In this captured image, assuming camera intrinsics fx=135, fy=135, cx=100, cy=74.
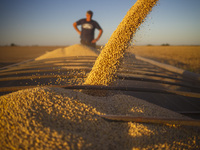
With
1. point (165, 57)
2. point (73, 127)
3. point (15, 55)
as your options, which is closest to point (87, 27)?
point (73, 127)

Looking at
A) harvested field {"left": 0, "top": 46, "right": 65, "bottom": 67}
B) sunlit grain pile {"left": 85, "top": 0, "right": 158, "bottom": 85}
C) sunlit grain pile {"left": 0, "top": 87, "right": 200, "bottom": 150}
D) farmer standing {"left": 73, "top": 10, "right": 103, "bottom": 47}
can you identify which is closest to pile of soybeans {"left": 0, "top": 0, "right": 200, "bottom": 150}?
sunlit grain pile {"left": 0, "top": 87, "right": 200, "bottom": 150}

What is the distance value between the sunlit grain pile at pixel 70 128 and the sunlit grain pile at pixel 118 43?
42 cm

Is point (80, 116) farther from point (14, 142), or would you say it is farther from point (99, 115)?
point (14, 142)

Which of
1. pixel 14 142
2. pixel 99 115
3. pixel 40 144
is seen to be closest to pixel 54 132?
pixel 40 144

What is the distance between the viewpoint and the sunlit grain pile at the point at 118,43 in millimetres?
1325

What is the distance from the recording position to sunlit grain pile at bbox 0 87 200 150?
2.23 feet

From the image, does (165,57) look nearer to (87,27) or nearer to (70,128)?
(87,27)

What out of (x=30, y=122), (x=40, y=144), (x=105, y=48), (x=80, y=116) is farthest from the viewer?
(x=105, y=48)

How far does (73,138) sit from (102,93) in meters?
0.72

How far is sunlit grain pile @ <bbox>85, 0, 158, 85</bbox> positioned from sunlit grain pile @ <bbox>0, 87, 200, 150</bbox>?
416 mm

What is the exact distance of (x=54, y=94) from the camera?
100cm

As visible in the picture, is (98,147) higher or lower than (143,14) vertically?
lower

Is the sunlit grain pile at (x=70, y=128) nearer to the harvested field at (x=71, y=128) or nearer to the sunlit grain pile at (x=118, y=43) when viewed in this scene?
the harvested field at (x=71, y=128)

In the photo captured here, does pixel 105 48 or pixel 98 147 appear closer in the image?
pixel 98 147
